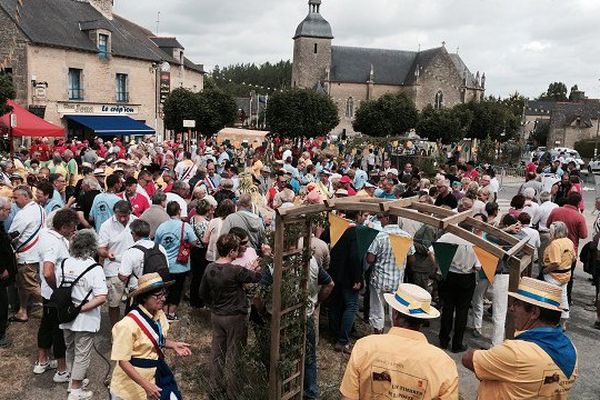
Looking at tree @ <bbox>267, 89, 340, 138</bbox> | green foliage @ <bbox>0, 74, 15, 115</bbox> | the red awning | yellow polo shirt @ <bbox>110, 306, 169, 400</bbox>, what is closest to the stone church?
tree @ <bbox>267, 89, 340, 138</bbox>

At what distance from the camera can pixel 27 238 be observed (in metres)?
6.29

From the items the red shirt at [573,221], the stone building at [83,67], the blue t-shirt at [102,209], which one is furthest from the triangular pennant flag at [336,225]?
the stone building at [83,67]

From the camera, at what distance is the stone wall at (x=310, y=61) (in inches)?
2421

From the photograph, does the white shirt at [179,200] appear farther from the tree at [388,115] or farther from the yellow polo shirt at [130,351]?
the tree at [388,115]

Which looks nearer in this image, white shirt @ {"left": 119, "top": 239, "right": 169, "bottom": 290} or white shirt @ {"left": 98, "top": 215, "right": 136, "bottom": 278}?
white shirt @ {"left": 119, "top": 239, "right": 169, "bottom": 290}

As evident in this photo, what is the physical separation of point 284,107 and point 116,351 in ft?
109

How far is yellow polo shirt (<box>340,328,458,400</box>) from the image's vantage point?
278 centimetres

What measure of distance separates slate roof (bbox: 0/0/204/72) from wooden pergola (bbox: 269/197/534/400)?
923 inches

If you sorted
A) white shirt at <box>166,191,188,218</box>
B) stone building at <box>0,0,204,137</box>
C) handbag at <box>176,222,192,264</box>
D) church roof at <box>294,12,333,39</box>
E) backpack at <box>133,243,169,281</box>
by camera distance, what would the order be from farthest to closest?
church roof at <box>294,12,333,39</box> < stone building at <box>0,0,204,137</box> < white shirt at <box>166,191,188,218</box> < handbag at <box>176,222,192,264</box> < backpack at <box>133,243,169,281</box>

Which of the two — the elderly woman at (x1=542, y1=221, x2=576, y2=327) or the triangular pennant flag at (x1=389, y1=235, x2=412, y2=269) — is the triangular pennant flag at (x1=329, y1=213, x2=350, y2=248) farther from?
the elderly woman at (x1=542, y1=221, x2=576, y2=327)

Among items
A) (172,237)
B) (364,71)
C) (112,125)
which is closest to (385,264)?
(172,237)

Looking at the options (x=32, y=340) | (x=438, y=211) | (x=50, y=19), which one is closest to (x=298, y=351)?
(x=438, y=211)

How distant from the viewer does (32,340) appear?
6207 mm

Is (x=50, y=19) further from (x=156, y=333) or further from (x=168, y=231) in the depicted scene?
(x=156, y=333)
